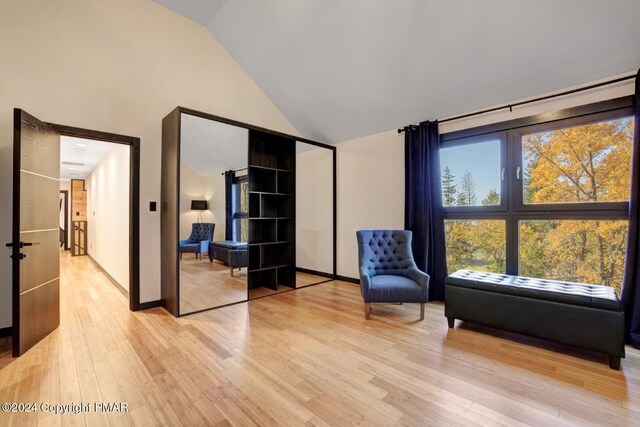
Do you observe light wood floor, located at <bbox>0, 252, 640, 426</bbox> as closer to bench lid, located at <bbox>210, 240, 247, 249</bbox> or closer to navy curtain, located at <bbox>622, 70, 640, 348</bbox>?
navy curtain, located at <bbox>622, 70, 640, 348</bbox>

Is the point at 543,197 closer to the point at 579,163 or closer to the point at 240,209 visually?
the point at 579,163

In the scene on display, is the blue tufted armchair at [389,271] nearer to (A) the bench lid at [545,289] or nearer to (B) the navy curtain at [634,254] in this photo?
(A) the bench lid at [545,289]

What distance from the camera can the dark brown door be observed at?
227 cm

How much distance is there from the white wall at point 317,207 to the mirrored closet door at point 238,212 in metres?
0.02

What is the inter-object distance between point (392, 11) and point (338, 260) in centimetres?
370

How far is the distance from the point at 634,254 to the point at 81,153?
824cm

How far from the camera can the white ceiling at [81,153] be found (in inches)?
189

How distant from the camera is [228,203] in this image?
3873mm

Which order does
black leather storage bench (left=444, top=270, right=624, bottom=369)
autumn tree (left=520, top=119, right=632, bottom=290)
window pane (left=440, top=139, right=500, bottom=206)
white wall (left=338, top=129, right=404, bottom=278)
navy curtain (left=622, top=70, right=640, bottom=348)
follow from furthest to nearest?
white wall (left=338, top=129, right=404, bottom=278), window pane (left=440, top=139, right=500, bottom=206), autumn tree (left=520, top=119, right=632, bottom=290), navy curtain (left=622, top=70, right=640, bottom=348), black leather storage bench (left=444, top=270, right=624, bottom=369)

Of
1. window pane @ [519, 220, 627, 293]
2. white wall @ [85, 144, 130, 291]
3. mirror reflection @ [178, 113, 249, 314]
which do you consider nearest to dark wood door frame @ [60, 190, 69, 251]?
white wall @ [85, 144, 130, 291]

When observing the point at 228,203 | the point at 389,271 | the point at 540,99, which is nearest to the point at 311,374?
the point at 389,271

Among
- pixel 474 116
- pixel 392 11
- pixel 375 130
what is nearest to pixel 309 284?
pixel 375 130

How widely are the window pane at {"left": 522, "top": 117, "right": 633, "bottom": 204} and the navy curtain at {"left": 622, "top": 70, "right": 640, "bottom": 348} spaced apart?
0.68 ft

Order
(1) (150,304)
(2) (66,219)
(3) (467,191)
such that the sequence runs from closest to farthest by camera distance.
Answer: (1) (150,304)
(3) (467,191)
(2) (66,219)
